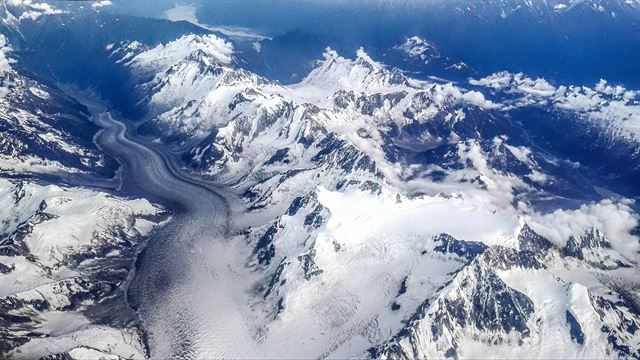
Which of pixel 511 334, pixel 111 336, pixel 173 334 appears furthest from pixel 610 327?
pixel 111 336

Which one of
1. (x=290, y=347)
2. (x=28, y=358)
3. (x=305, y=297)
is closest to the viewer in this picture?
(x=28, y=358)

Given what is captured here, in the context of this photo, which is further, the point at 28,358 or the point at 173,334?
the point at 173,334

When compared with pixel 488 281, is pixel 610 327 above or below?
below

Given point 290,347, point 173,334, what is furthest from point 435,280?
point 173,334

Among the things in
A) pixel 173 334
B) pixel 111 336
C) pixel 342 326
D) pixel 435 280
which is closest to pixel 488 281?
pixel 435 280

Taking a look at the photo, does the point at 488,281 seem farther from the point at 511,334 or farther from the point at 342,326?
the point at 342,326

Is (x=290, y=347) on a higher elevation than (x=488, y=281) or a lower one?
lower

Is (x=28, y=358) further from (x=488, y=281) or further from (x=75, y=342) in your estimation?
(x=488, y=281)

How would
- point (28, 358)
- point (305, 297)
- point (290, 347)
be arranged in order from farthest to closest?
1. point (305, 297)
2. point (290, 347)
3. point (28, 358)

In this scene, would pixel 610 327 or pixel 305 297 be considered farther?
pixel 305 297
